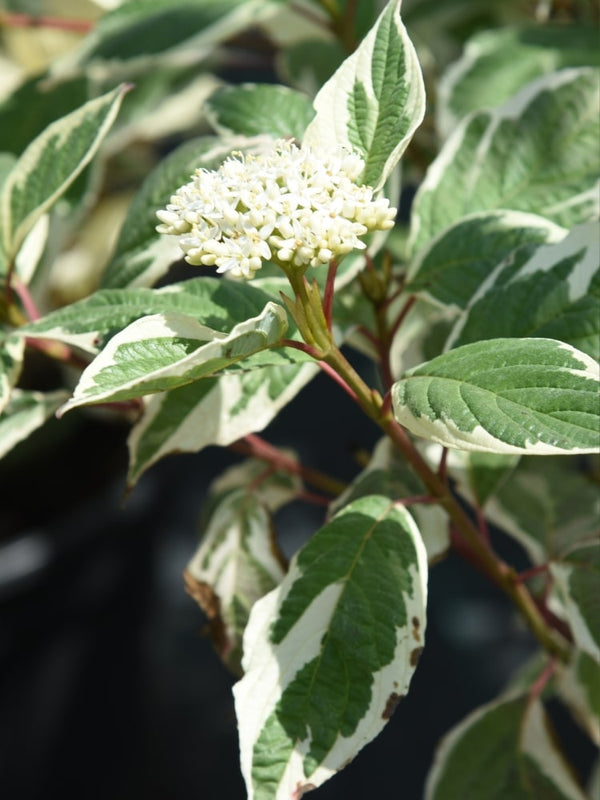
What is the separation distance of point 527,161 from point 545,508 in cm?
31

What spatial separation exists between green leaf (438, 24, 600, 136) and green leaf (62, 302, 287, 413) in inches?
17.3

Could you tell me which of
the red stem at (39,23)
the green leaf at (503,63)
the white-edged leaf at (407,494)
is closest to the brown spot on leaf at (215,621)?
the white-edged leaf at (407,494)

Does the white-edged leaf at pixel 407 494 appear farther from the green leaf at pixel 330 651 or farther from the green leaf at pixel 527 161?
the green leaf at pixel 527 161

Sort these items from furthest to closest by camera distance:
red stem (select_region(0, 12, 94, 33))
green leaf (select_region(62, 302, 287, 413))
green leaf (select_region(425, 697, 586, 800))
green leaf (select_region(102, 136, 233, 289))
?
1. red stem (select_region(0, 12, 94, 33))
2. green leaf (select_region(425, 697, 586, 800))
3. green leaf (select_region(102, 136, 233, 289))
4. green leaf (select_region(62, 302, 287, 413))

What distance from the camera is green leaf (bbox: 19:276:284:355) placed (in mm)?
520

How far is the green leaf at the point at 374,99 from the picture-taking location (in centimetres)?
51

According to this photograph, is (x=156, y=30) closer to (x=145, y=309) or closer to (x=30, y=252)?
(x=30, y=252)

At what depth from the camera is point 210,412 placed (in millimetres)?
612

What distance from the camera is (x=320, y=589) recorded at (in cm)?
56

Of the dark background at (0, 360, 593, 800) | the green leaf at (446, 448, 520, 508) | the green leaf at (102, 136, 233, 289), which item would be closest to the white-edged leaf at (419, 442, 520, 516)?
the green leaf at (446, 448, 520, 508)

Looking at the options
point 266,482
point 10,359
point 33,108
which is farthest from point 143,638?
point 10,359

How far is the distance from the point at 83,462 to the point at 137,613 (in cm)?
33

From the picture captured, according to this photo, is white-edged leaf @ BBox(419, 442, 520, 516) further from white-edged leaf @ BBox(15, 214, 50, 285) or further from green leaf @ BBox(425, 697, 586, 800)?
white-edged leaf @ BBox(15, 214, 50, 285)

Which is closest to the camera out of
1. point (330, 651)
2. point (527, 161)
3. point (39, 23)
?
point (330, 651)
